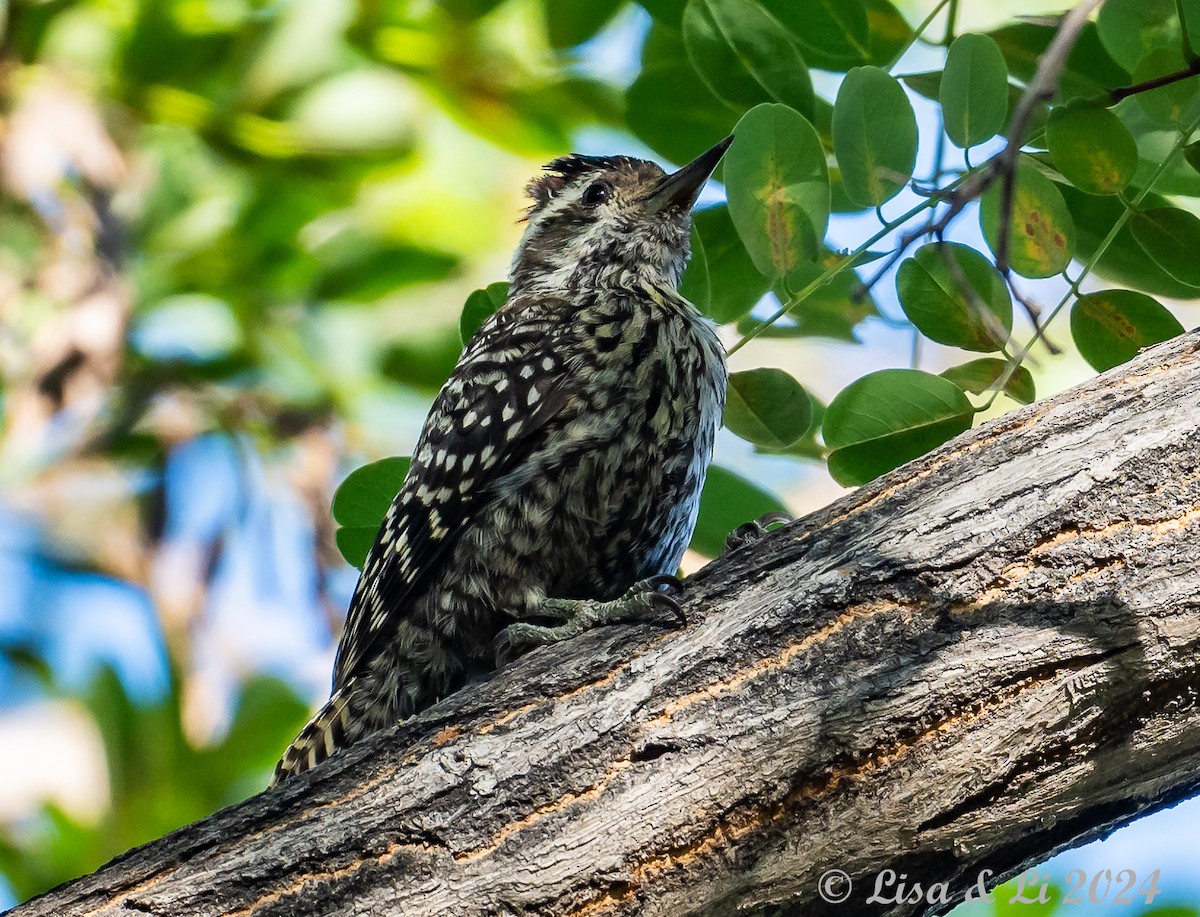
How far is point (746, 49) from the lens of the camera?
275cm

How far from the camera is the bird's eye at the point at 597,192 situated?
4.27 metres

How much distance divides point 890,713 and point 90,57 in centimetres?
379

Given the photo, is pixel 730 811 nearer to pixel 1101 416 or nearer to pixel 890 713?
pixel 890 713

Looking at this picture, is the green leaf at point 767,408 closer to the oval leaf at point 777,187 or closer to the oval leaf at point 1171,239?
the oval leaf at point 777,187

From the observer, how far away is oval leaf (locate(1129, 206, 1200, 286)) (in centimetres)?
257

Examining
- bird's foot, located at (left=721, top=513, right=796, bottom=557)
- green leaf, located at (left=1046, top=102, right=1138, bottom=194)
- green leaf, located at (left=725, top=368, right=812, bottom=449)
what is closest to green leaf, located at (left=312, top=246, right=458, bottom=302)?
green leaf, located at (left=725, top=368, right=812, bottom=449)

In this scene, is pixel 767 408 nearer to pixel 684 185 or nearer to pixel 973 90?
pixel 973 90

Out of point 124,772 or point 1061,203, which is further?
point 124,772

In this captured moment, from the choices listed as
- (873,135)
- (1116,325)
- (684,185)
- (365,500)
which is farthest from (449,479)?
(1116,325)

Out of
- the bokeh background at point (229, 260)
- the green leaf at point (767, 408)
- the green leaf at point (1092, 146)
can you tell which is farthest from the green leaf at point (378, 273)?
the green leaf at point (1092, 146)

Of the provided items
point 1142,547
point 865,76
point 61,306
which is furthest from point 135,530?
point 1142,547

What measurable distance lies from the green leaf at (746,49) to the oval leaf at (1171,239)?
73 centimetres

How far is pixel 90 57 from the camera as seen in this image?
455cm

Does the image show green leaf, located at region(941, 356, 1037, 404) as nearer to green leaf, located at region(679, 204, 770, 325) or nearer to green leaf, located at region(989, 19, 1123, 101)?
green leaf, located at region(679, 204, 770, 325)
